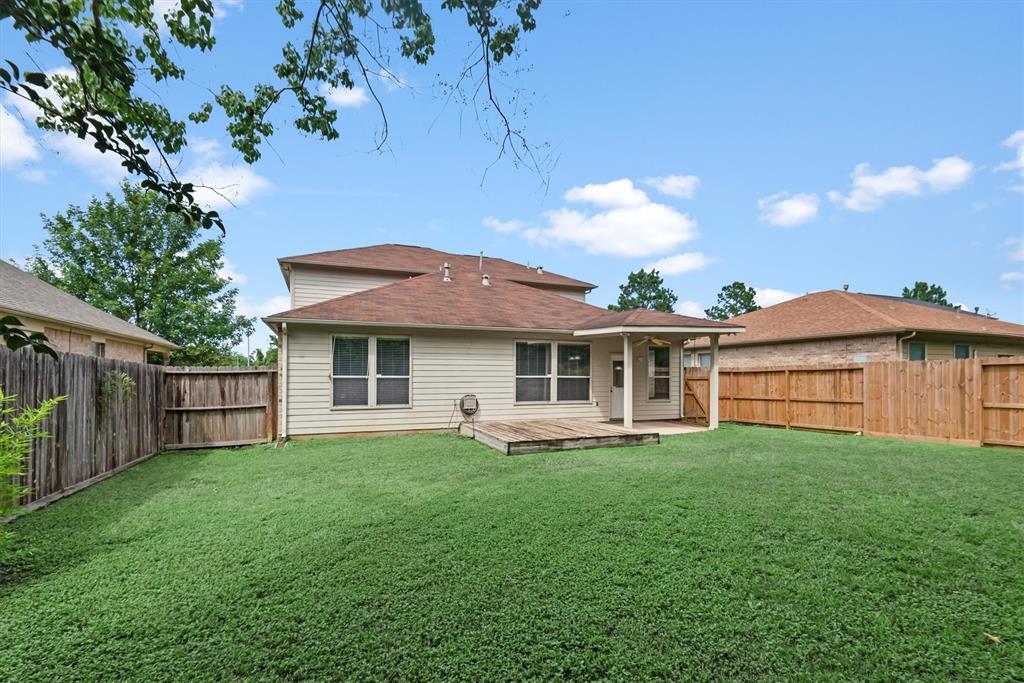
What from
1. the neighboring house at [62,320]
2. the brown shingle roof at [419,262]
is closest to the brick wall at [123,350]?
the neighboring house at [62,320]

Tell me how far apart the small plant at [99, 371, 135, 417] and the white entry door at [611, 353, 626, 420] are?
9.95m

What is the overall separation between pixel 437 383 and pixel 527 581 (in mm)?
7704

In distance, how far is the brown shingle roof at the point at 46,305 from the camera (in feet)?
33.2

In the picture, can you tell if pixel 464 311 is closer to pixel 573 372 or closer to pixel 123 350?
pixel 573 372

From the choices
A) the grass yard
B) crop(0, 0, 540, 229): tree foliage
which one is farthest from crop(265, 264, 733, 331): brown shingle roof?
crop(0, 0, 540, 229): tree foliage

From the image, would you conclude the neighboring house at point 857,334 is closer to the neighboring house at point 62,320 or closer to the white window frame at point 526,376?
the white window frame at point 526,376

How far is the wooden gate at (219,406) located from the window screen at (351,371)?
126cm

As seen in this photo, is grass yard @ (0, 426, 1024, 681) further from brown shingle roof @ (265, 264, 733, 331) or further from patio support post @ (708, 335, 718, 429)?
patio support post @ (708, 335, 718, 429)

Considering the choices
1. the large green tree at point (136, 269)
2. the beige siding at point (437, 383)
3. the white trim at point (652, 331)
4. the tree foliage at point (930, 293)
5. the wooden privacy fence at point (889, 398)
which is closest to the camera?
the wooden privacy fence at point (889, 398)

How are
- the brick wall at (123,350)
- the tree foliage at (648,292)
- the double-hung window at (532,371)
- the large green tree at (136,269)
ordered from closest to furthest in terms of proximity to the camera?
the double-hung window at (532,371), the brick wall at (123,350), the large green tree at (136,269), the tree foliage at (648,292)

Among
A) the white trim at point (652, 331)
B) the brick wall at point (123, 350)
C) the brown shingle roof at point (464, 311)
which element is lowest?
the brick wall at point (123, 350)

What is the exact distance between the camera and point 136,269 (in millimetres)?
24438

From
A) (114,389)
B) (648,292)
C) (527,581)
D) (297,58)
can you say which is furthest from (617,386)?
(648,292)

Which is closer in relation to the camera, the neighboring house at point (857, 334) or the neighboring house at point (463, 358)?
the neighboring house at point (463, 358)
